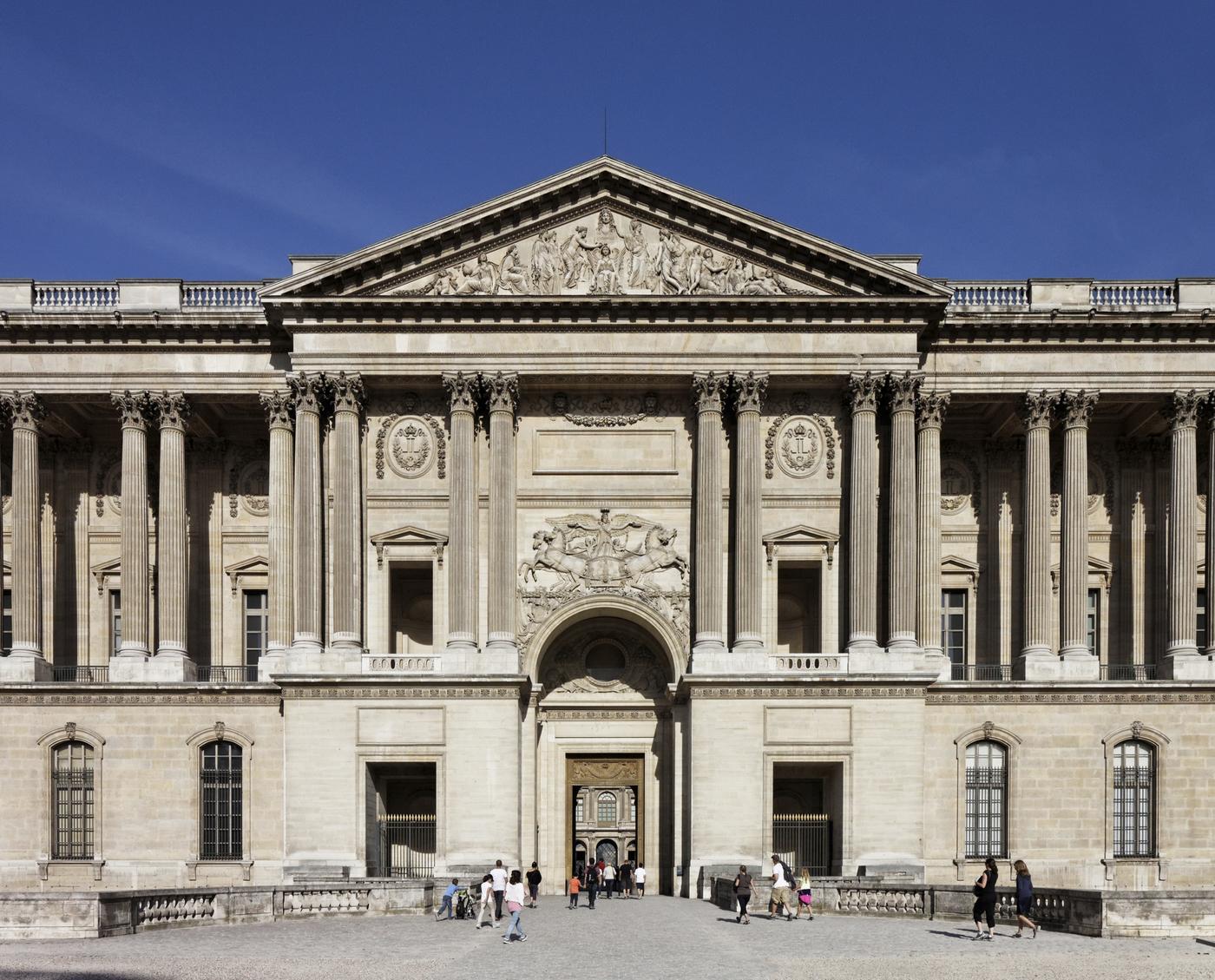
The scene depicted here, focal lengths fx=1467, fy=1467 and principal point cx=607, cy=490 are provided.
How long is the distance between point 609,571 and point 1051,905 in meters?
16.2

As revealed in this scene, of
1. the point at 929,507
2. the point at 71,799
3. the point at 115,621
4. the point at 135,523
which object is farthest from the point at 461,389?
the point at 71,799

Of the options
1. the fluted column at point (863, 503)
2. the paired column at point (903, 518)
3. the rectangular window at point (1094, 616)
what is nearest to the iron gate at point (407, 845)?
the fluted column at point (863, 503)

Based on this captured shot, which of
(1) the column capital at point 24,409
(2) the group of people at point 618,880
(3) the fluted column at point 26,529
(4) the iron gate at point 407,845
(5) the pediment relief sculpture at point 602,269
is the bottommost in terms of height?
(2) the group of people at point 618,880

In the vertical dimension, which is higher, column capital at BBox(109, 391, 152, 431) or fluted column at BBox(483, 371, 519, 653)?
column capital at BBox(109, 391, 152, 431)

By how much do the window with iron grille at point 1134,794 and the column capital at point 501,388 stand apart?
1964 cm

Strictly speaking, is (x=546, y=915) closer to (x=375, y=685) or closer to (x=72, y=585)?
(x=375, y=685)

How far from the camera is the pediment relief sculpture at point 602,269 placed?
4162 centimetres

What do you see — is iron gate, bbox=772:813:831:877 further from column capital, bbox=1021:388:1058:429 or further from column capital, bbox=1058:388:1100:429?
column capital, bbox=1058:388:1100:429

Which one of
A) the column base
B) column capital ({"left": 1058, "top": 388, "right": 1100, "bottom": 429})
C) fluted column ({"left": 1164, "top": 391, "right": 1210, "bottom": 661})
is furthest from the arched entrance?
fluted column ({"left": 1164, "top": 391, "right": 1210, "bottom": 661})

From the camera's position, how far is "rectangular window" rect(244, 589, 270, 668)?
44.4m

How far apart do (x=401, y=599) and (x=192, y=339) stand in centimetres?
977

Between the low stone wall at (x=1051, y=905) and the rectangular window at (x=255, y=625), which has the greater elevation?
the rectangular window at (x=255, y=625)

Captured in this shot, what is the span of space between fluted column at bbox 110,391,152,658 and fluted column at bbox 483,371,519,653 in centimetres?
1003

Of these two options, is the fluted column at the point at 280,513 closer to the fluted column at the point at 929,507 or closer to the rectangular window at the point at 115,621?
the rectangular window at the point at 115,621
